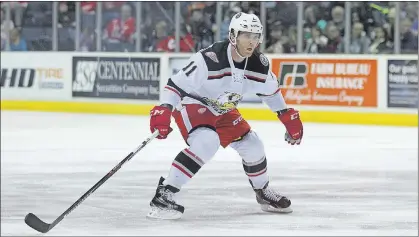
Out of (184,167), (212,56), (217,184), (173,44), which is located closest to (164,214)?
(184,167)

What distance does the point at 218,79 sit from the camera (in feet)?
16.0

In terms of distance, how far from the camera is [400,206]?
554cm

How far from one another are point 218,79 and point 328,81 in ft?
24.2

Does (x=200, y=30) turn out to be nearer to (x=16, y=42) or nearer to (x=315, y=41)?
(x=315, y=41)

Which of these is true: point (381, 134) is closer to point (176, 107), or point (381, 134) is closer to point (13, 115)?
point (13, 115)

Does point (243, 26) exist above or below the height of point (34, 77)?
above

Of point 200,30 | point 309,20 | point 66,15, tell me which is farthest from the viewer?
point 66,15

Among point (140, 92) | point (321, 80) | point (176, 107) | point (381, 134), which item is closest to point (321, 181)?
point (176, 107)

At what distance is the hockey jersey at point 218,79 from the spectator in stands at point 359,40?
23.7ft

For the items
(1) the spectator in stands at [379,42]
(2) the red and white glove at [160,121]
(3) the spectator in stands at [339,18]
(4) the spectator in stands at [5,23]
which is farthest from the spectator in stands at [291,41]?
(2) the red and white glove at [160,121]

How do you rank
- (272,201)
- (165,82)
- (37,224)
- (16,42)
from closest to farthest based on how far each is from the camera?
(37,224)
(272,201)
(165,82)
(16,42)

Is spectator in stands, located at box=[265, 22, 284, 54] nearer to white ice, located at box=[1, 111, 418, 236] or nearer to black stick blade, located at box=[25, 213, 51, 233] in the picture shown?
white ice, located at box=[1, 111, 418, 236]

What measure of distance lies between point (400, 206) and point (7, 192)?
2.19 metres

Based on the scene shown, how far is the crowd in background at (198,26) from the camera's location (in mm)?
12047
